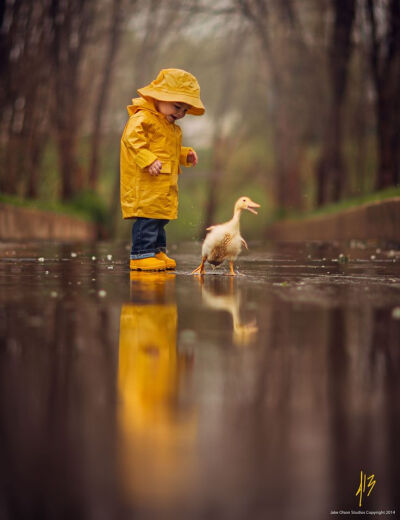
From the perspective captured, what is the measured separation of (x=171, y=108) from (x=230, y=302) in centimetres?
339

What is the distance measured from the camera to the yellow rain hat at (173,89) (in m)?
7.85

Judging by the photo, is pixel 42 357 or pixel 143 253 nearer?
pixel 42 357

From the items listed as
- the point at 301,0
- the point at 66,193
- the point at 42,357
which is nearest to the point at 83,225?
the point at 66,193

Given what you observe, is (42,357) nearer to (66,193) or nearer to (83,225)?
(83,225)

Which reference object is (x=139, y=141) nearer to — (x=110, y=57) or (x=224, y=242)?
(x=224, y=242)

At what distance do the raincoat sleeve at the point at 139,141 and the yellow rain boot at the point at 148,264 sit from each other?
96cm

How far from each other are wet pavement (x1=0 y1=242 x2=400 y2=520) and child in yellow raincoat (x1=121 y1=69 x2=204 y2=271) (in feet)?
10.1

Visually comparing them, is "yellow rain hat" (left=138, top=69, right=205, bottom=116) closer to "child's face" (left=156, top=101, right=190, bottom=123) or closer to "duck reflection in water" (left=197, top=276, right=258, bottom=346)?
"child's face" (left=156, top=101, right=190, bottom=123)

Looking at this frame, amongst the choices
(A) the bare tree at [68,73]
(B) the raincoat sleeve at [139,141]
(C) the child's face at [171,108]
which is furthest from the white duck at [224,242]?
(A) the bare tree at [68,73]

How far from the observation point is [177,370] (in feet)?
10.2

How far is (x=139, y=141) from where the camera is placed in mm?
7805

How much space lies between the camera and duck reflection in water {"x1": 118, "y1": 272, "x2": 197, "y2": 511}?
194 centimetres

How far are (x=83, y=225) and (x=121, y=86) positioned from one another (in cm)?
2082

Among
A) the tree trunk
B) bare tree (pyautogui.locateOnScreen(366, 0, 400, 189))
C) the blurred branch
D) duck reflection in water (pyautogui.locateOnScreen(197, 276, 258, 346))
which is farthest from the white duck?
the tree trunk
